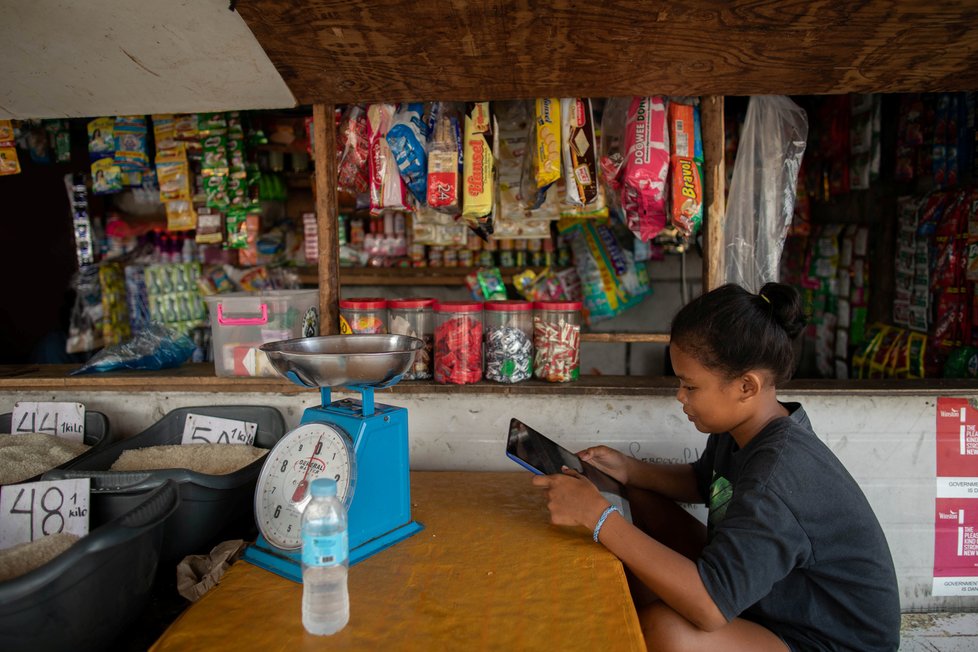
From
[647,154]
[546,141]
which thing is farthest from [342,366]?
[647,154]

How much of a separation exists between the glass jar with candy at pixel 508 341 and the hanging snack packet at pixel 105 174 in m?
2.02

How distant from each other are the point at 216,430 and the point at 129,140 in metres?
1.66

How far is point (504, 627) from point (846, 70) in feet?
5.48

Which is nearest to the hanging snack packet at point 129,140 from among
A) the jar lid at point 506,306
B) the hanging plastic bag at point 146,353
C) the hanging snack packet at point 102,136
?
the hanging snack packet at point 102,136

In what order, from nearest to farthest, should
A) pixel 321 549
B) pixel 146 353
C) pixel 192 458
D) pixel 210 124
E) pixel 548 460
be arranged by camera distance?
pixel 321 549
pixel 548 460
pixel 192 458
pixel 146 353
pixel 210 124

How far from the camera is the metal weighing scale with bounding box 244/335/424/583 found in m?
1.20

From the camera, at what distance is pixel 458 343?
1882mm

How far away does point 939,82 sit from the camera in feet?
5.90

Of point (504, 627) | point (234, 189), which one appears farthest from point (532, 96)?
point (234, 189)

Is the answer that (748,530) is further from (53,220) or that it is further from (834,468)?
(53,220)

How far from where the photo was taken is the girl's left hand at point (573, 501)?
1.33 meters

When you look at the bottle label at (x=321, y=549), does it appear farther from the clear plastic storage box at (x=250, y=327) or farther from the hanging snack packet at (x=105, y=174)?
the hanging snack packet at (x=105, y=174)

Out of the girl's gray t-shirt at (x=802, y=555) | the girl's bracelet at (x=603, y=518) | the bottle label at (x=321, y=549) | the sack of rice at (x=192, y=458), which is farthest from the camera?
the sack of rice at (x=192, y=458)

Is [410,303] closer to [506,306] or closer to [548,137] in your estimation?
[506,306]
